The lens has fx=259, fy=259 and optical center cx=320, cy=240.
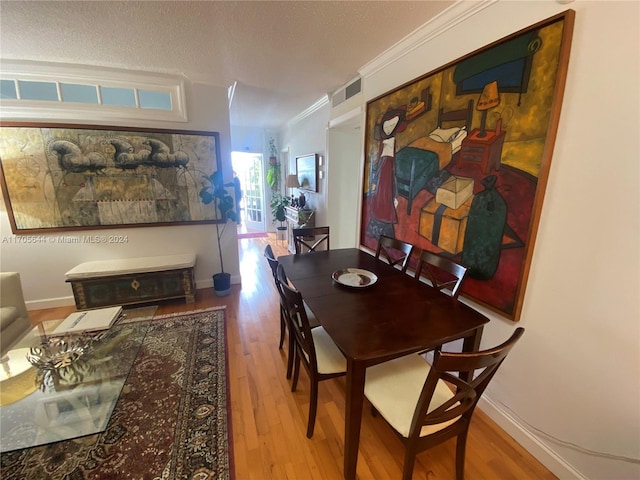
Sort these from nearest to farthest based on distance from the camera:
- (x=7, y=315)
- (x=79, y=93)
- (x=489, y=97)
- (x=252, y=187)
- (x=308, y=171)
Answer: (x=489, y=97) < (x=7, y=315) < (x=79, y=93) < (x=308, y=171) < (x=252, y=187)

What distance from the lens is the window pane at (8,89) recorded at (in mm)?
2551

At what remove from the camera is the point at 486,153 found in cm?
154

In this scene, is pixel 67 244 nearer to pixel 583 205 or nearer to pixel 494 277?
pixel 494 277

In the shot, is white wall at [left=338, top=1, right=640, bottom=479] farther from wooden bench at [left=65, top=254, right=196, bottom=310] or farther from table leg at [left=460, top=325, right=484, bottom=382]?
wooden bench at [left=65, top=254, right=196, bottom=310]

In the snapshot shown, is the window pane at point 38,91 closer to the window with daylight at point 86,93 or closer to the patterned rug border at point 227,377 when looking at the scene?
the window with daylight at point 86,93

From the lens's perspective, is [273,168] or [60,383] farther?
[273,168]

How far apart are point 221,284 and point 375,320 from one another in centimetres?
253

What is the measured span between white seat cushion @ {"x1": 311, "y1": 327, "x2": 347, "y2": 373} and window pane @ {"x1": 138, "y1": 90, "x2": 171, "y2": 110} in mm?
3083

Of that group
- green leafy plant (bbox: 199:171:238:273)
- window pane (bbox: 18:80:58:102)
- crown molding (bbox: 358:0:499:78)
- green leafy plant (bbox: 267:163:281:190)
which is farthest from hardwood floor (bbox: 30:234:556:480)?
green leafy plant (bbox: 267:163:281:190)

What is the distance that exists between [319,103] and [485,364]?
153 inches

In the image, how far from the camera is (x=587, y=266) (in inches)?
47.2

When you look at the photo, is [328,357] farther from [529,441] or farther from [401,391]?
[529,441]

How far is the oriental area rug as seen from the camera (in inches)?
53.1

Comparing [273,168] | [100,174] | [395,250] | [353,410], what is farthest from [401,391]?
[273,168]
